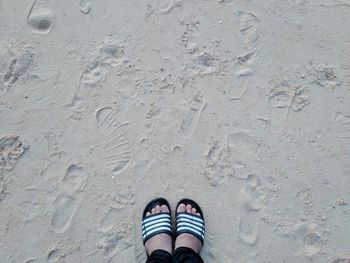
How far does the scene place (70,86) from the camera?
2.19m

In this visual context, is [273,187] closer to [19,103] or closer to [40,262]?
[40,262]

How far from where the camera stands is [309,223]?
6.72ft

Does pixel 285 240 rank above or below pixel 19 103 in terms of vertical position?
below

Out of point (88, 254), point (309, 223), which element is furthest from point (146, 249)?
point (309, 223)

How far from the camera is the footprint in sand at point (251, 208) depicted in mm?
2047

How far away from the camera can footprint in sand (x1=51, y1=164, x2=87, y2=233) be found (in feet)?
6.77

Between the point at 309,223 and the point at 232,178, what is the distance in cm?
44

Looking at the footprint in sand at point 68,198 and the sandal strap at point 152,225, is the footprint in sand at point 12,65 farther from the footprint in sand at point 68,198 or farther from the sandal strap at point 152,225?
the sandal strap at point 152,225

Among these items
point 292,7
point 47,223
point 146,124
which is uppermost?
point 292,7

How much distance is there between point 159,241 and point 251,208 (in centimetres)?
50

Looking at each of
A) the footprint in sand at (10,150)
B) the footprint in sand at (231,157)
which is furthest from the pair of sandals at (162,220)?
the footprint in sand at (10,150)

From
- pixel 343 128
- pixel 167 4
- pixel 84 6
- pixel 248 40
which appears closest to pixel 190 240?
pixel 343 128

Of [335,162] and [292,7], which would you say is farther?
[292,7]

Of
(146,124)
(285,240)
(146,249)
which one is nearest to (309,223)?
(285,240)
